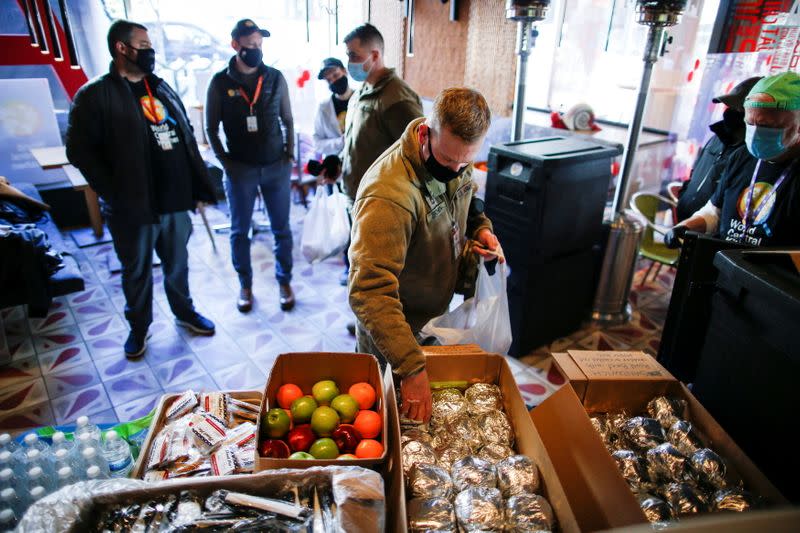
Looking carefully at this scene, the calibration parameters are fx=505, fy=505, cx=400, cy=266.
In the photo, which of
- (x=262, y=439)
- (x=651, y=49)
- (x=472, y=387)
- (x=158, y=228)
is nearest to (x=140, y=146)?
(x=158, y=228)

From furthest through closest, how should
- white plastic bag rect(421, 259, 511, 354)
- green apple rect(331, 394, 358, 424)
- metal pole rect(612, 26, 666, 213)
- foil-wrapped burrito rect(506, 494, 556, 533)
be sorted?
metal pole rect(612, 26, 666, 213) → white plastic bag rect(421, 259, 511, 354) → green apple rect(331, 394, 358, 424) → foil-wrapped burrito rect(506, 494, 556, 533)

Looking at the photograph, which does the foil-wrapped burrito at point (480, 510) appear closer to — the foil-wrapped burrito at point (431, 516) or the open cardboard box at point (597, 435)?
the foil-wrapped burrito at point (431, 516)

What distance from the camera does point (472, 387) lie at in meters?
1.45

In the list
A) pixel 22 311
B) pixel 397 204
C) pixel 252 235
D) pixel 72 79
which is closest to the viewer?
pixel 397 204

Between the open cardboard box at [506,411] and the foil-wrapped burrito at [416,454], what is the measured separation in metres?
0.04

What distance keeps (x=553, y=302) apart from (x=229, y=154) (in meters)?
2.11

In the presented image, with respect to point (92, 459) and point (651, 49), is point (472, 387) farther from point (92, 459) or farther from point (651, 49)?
point (651, 49)

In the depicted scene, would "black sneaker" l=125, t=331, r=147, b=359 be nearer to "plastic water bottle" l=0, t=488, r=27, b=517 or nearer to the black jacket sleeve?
the black jacket sleeve

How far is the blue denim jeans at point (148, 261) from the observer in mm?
2598

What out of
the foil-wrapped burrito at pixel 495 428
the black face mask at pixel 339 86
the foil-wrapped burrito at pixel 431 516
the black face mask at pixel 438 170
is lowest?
the foil-wrapped burrito at pixel 495 428

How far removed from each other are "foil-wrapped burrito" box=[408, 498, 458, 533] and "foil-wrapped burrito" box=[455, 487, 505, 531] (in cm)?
2

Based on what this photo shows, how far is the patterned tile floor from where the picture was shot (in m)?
2.55

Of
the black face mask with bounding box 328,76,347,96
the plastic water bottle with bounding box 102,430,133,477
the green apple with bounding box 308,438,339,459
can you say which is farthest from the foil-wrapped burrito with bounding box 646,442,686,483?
the black face mask with bounding box 328,76,347,96

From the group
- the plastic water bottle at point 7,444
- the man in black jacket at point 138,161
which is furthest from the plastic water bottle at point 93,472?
the man in black jacket at point 138,161
